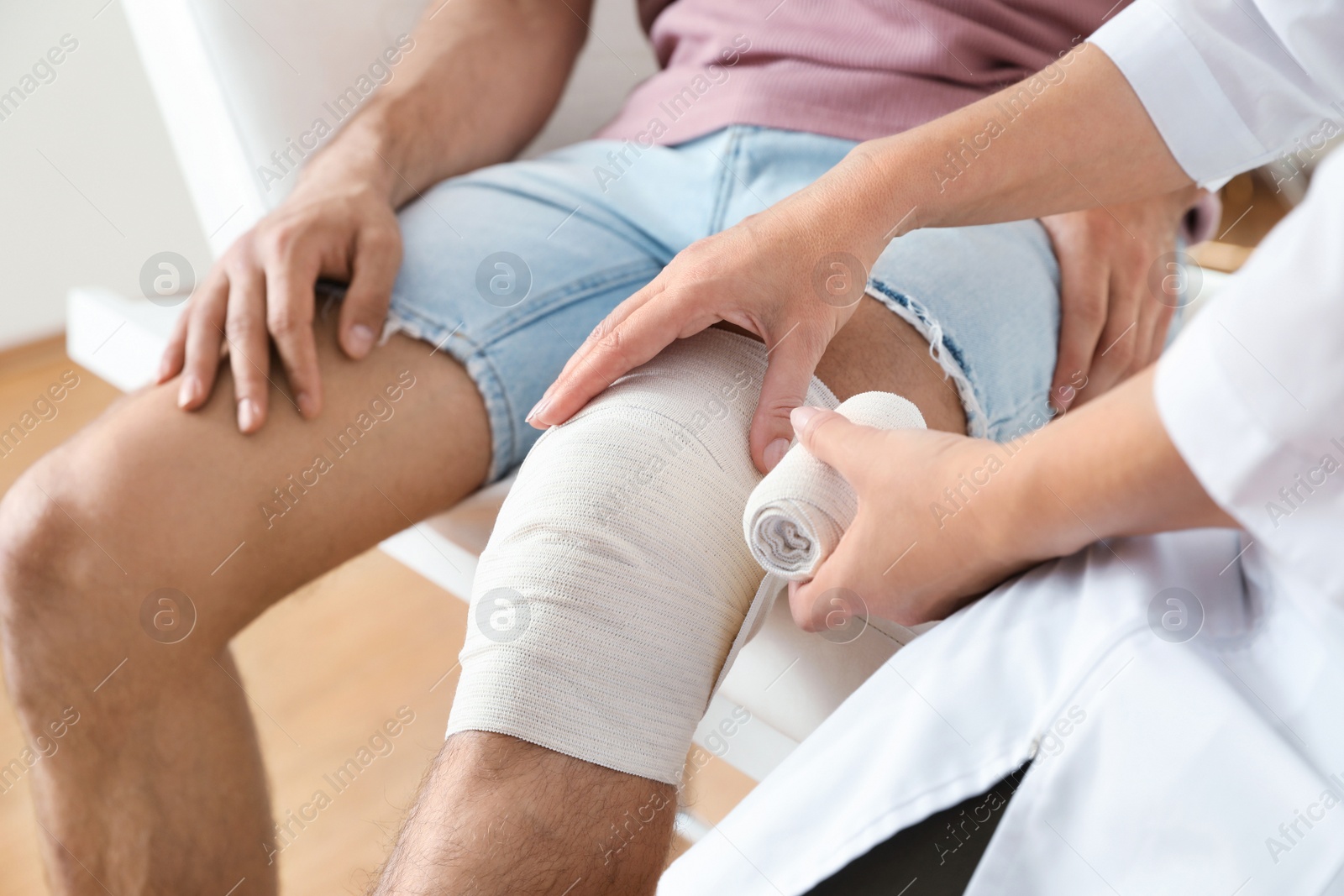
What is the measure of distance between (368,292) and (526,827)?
410 mm

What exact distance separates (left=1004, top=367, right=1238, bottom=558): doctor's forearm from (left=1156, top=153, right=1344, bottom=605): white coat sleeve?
0.02 meters

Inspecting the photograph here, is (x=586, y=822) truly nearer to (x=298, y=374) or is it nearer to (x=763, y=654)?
(x=763, y=654)

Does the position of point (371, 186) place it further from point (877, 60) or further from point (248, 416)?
point (877, 60)

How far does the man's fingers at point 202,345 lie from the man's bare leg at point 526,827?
13.1 inches

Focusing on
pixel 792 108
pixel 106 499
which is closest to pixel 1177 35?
pixel 792 108

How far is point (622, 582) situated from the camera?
494 millimetres

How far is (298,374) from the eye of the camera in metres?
0.68


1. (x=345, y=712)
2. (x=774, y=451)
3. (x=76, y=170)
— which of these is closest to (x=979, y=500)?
(x=774, y=451)

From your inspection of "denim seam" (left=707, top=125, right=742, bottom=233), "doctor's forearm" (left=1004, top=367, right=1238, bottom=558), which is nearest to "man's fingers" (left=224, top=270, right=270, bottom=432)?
"denim seam" (left=707, top=125, right=742, bottom=233)

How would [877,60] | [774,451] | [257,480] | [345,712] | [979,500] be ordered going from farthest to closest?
[345,712], [877,60], [257,480], [774,451], [979,500]

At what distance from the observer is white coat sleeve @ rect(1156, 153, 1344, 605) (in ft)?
1.00

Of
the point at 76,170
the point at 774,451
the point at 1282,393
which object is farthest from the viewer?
the point at 76,170

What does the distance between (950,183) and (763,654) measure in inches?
12.6

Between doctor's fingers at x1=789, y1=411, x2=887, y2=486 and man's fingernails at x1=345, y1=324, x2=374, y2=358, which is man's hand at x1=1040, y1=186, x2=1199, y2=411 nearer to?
doctor's fingers at x1=789, y1=411, x2=887, y2=486
